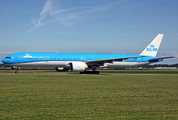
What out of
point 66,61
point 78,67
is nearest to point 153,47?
point 78,67

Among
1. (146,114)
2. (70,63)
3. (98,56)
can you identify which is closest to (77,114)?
(146,114)

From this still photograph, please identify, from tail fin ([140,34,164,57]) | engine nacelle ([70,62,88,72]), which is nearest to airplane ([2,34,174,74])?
engine nacelle ([70,62,88,72])

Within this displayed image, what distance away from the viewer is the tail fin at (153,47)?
5325 cm

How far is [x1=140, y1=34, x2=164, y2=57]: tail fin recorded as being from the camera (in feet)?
175

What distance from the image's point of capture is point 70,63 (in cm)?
4238

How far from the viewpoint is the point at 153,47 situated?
176 feet

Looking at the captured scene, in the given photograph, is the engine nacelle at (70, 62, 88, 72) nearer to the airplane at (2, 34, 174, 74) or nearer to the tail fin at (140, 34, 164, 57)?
the airplane at (2, 34, 174, 74)

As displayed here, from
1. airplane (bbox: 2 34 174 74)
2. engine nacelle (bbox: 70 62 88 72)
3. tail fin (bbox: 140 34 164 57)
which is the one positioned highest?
tail fin (bbox: 140 34 164 57)

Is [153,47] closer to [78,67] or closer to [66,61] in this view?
[78,67]

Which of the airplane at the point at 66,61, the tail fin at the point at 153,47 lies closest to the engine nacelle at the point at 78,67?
the airplane at the point at 66,61

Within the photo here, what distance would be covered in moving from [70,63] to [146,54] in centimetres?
2104

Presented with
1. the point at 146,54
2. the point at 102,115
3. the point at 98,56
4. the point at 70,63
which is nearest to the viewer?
the point at 102,115

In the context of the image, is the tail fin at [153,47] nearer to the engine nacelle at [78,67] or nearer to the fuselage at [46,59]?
the fuselage at [46,59]

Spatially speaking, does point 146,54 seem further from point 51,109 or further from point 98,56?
point 51,109
